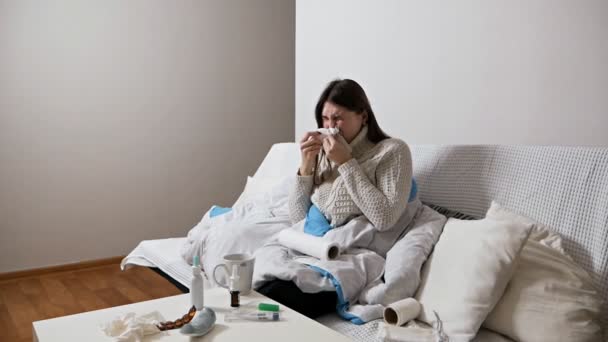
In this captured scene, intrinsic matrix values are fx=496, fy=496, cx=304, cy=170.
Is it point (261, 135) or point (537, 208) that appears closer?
point (537, 208)

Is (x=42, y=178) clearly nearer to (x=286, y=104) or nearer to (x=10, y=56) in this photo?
(x=10, y=56)

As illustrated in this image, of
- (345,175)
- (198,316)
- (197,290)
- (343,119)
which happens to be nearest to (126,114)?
(343,119)

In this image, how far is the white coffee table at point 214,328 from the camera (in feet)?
3.29

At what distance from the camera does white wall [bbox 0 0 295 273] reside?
338 centimetres

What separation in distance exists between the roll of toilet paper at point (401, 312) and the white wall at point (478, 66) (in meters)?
0.92

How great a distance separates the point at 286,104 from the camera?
4.62 metres

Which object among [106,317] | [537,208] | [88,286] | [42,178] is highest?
[537,208]

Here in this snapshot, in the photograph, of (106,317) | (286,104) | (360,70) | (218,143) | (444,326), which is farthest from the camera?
(286,104)

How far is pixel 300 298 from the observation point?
137 centimetres

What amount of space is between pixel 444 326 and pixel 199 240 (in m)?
1.06

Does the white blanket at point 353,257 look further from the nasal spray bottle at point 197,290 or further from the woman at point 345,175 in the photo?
the nasal spray bottle at point 197,290

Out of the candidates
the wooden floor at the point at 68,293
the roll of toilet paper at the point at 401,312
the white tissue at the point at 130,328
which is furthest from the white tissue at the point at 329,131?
the wooden floor at the point at 68,293

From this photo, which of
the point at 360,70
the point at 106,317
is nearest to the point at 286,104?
the point at 360,70

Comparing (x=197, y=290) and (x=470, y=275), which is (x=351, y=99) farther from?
(x=197, y=290)
